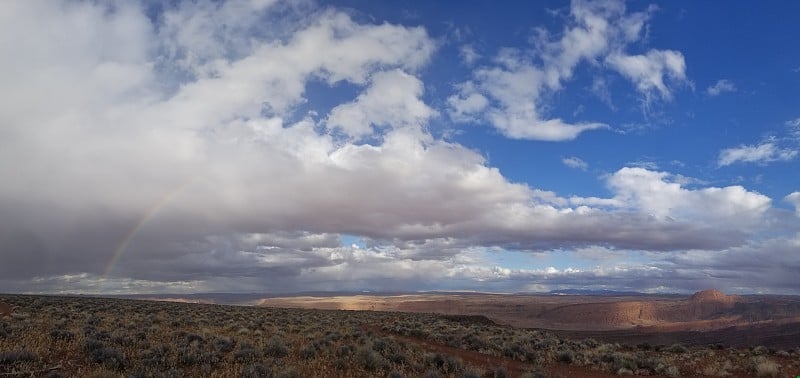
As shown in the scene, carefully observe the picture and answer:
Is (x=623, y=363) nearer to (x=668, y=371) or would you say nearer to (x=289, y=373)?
(x=668, y=371)

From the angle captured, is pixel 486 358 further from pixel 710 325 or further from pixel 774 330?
pixel 710 325

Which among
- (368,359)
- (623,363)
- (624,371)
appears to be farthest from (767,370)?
(368,359)

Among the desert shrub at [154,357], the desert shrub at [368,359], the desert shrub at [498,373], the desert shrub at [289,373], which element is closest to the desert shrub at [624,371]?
the desert shrub at [498,373]

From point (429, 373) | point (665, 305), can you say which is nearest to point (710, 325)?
point (665, 305)

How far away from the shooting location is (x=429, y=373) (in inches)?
600

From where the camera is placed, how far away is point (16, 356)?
13.4 m

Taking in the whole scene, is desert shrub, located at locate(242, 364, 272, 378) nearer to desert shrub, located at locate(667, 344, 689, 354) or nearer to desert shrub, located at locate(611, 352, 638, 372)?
desert shrub, located at locate(611, 352, 638, 372)

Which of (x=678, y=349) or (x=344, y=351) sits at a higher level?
(x=344, y=351)

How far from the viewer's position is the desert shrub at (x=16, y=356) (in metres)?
13.2

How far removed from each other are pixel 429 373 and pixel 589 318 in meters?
136

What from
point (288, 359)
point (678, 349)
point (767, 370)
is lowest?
point (678, 349)

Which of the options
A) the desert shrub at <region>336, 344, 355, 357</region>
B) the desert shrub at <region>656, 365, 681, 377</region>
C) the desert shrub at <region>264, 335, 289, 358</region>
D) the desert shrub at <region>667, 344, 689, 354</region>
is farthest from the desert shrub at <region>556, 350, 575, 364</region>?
the desert shrub at <region>264, 335, 289, 358</region>

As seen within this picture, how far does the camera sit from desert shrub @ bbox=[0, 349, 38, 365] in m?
13.2

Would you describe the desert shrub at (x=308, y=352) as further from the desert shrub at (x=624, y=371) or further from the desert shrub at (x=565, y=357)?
the desert shrub at (x=624, y=371)
